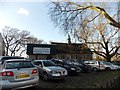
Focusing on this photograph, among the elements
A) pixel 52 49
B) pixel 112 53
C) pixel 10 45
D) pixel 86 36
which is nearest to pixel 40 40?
pixel 52 49

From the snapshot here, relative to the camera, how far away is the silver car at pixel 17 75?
7525mm

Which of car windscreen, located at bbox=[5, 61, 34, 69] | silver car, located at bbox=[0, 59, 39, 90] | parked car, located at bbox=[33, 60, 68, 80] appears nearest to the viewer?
silver car, located at bbox=[0, 59, 39, 90]

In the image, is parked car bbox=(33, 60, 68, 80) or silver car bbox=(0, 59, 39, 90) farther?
parked car bbox=(33, 60, 68, 80)

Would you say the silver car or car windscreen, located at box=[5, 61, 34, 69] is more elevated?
car windscreen, located at box=[5, 61, 34, 69]

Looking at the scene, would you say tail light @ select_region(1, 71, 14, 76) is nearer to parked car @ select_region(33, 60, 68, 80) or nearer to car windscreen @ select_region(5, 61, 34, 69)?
car windscreen @ select_region(5, 61, 34, 69)

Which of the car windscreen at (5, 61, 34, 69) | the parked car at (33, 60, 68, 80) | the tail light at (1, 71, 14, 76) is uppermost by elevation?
the car windscreen at (5, 61, 34, 69)

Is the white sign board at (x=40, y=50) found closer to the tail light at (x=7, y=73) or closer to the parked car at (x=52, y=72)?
the parked car at (x=52, y=72)

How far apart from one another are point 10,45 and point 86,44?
1178 inches

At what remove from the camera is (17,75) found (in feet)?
25.1

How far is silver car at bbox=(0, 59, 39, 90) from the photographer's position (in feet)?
24.7

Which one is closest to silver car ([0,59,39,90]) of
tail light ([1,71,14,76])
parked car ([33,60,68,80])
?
tail light ([1,71,14,76])

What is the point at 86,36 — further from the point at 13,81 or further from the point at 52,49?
the point at 52,49

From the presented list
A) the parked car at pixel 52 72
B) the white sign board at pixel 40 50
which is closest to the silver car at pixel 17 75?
the parked car at pixel 52 72

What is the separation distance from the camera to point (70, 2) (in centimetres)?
1969
